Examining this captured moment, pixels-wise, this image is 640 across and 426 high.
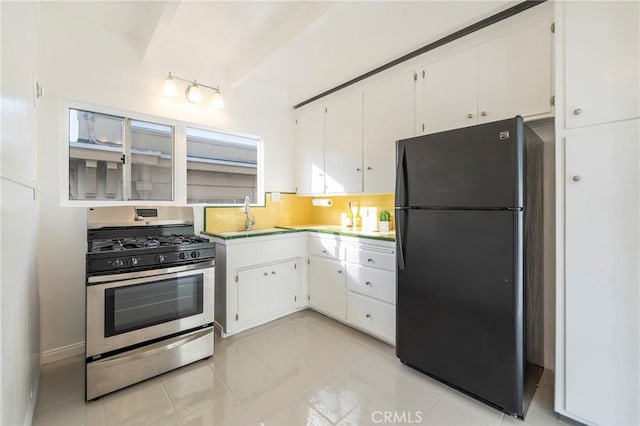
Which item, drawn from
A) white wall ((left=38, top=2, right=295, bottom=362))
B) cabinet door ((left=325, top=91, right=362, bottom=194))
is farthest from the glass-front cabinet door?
cabinet door ((left=325, top=91, right=362, bottom=194))

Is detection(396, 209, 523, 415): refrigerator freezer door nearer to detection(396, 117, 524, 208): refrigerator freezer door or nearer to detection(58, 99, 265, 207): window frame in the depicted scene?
detection(396, 117, 524, 208): refrigerator freezer door

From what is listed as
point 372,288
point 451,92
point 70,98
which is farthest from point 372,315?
point 70,98

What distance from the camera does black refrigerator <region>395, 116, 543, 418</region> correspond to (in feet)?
5.04

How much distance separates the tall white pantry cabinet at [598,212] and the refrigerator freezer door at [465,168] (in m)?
0.26

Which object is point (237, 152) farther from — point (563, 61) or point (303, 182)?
point (563, 61)

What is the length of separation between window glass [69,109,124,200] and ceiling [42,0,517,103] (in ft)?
2.28

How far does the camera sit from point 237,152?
10.6 feet

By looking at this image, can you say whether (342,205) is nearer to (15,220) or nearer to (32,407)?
(15,220)

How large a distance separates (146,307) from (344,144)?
2.24 m

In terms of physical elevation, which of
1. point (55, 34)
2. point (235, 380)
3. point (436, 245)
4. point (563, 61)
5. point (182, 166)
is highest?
point (55, 34)

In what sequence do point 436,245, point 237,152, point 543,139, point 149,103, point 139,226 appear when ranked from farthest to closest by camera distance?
point 237,152 → point 149,103 → point 139,226 → point 543,139 → point 436,245

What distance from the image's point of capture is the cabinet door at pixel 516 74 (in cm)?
174

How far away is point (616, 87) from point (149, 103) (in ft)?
10.4

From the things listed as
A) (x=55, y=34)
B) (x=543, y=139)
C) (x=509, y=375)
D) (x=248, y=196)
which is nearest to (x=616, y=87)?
(x=543, y=139)
